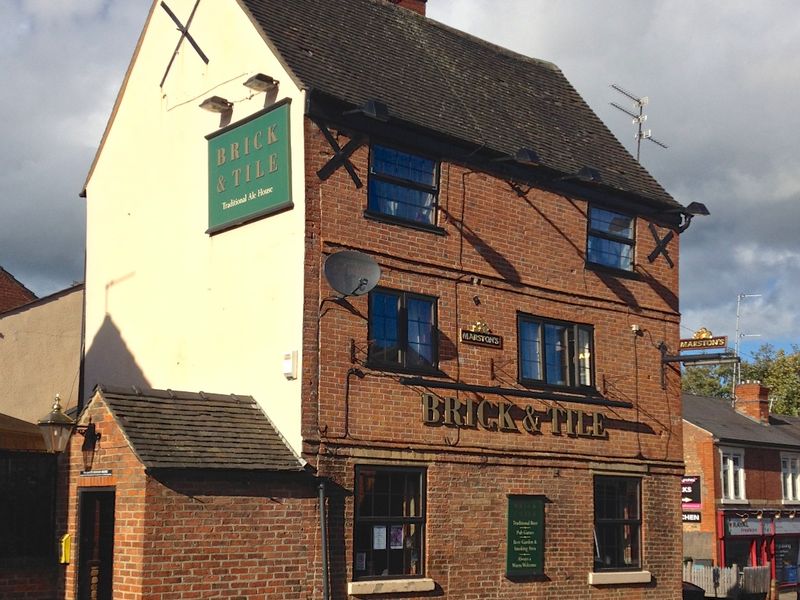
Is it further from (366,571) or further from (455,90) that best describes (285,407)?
(455,90)

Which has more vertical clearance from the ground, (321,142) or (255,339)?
(321,142)

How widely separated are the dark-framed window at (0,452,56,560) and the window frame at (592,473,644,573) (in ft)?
→ 28.4

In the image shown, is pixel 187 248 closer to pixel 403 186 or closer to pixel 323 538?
pixel 403 186

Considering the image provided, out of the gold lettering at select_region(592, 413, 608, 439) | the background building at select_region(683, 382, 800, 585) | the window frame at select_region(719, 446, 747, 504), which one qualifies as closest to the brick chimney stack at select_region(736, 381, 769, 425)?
the background building at select_region(683, 382, 800, 585)

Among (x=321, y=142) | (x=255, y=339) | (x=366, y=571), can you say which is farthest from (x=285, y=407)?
(x=321, y=142)

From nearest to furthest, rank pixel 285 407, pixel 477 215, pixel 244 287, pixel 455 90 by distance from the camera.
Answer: pixel 285 407 < pixel 244 287 < pixel 477 215 < pixel 455 90

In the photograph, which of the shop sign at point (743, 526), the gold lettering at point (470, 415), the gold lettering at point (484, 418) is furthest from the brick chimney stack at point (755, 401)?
the gold lettering at point (470, 415)

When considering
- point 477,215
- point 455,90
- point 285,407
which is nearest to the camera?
point 285,407

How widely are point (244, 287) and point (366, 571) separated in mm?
4437

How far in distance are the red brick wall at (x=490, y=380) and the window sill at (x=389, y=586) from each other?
0.21 metres

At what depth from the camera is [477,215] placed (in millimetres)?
17234

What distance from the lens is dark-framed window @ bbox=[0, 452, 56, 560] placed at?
47.7 feet

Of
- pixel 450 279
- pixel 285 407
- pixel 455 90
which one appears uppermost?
pixel 455 90

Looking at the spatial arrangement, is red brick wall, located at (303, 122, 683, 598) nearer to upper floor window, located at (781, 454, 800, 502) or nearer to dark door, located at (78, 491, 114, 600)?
dark door, located at (78, 491, 114, 600)
